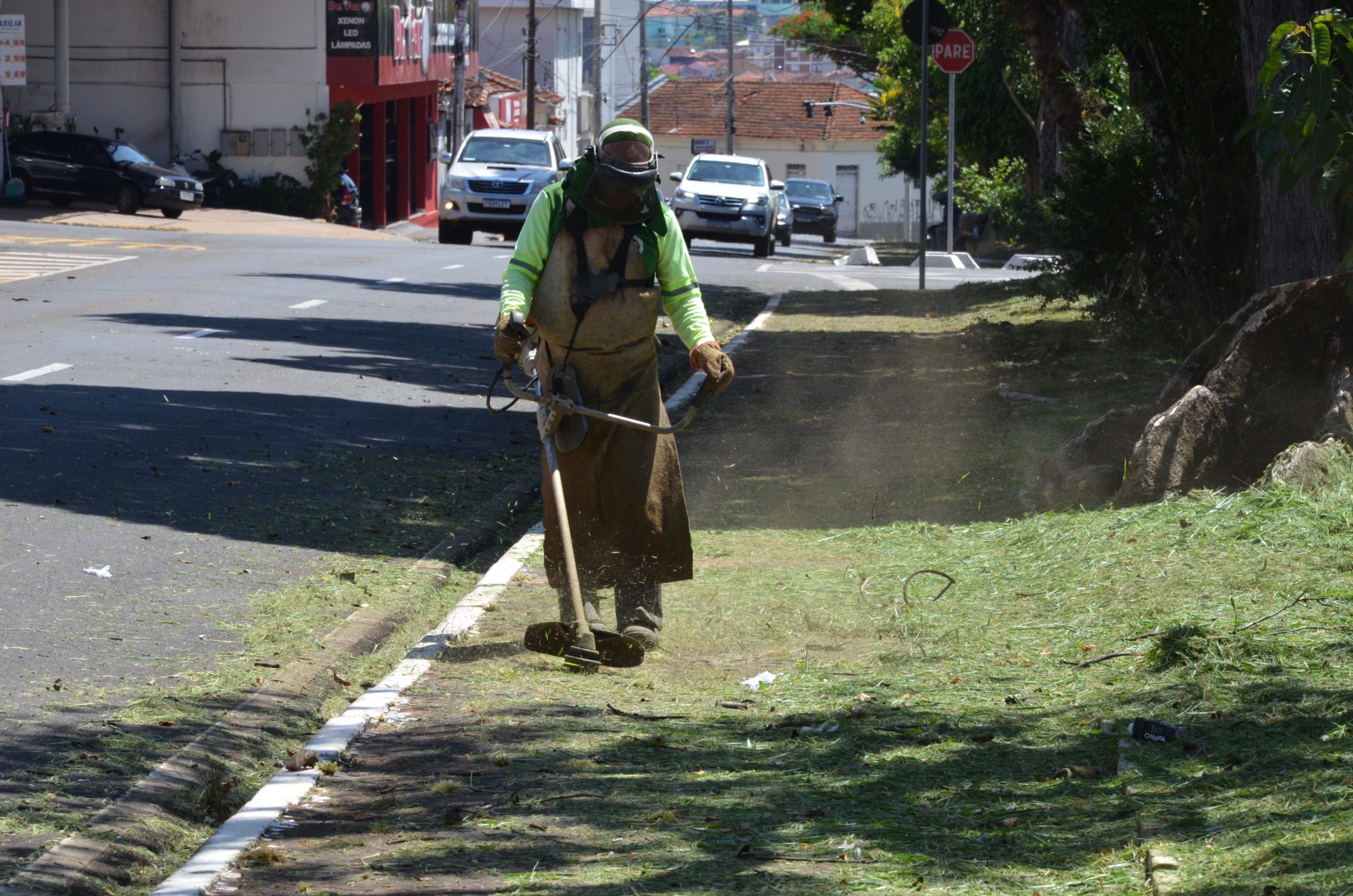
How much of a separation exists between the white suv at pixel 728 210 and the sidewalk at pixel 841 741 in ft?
75.8

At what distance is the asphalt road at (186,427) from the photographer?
6090mm

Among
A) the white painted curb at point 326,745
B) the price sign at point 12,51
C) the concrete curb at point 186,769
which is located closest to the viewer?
the concrete curb at point 186,769

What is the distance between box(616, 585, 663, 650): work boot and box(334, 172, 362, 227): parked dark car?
115ft

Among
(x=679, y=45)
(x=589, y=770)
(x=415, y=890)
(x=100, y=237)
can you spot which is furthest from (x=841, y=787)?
(x=679, y=45)

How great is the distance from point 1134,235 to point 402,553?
7.76 meters

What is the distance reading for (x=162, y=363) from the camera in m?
12.6

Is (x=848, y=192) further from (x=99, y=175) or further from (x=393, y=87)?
(x=99, y=175)

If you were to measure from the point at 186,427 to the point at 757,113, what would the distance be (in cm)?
7265

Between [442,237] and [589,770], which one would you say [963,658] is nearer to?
[589,770]

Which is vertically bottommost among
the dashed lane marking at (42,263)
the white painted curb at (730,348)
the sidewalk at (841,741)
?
the sidewalk at (841,741)

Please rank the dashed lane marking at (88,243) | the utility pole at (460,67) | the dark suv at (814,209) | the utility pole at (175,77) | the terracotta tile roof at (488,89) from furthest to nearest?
the terracotta tile roof at (488,89), the dark suv at (814,209), the utility pole at (460,67), the utility pole at (175,77), the dashed lane marking at (88,243)

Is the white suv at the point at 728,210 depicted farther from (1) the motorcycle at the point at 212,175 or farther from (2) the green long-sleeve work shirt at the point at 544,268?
(2) the green long-sleeve work shirt at the point at 544,268

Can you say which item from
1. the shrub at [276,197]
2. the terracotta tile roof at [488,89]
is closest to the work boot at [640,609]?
the shrub at [276,197]

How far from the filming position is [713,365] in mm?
5906
